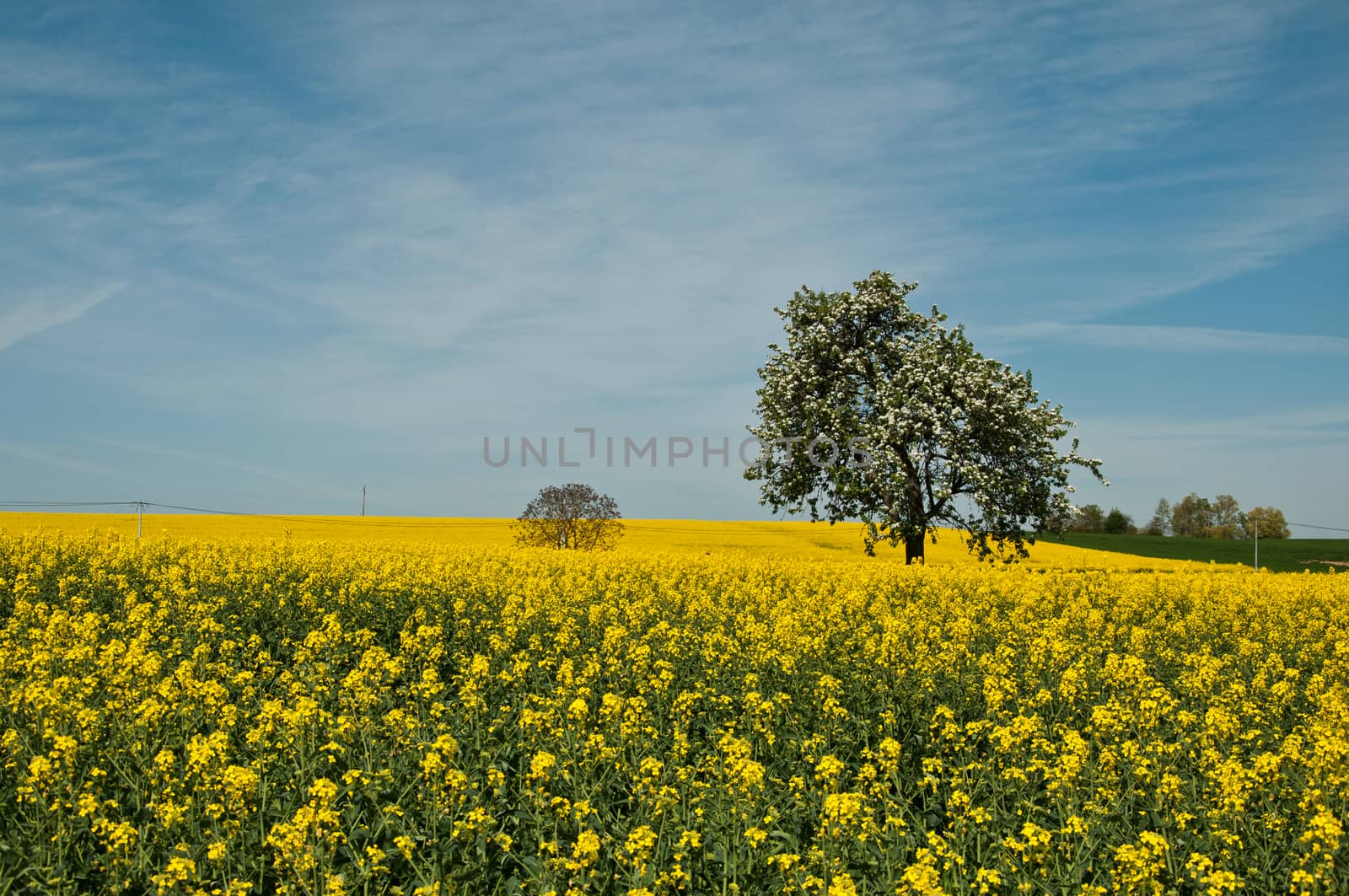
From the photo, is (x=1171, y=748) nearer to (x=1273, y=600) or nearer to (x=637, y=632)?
(x=637, y=632)

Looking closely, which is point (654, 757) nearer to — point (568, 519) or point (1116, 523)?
point (568, 519)

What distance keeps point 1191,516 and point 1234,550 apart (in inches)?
2188

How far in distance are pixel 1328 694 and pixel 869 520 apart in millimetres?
26227

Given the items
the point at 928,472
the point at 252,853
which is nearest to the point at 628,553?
the point at 928,472

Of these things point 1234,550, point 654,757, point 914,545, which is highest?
point 914,545

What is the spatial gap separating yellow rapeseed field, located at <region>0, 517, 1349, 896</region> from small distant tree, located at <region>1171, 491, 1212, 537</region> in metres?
125

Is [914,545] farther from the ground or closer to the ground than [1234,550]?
farther from the ground

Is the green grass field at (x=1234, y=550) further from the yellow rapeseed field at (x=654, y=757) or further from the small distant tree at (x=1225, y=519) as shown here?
the yellow rapeseed field at (x=654, y=757)

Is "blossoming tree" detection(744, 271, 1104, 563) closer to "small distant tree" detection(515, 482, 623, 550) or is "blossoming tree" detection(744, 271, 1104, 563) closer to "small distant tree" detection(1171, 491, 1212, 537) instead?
"small distant tree" detection(515, 482, 623, 550)

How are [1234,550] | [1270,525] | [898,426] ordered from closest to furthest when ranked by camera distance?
[898,426] → [1234,550] → [1270,525]

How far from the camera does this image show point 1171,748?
8000mm

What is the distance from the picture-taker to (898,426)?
111ft

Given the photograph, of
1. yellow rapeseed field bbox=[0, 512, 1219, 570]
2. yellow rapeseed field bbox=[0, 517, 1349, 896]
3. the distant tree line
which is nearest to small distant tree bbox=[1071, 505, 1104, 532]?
the distant tree line

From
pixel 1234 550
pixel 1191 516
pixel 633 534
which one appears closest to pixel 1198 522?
pixel 1191 516
